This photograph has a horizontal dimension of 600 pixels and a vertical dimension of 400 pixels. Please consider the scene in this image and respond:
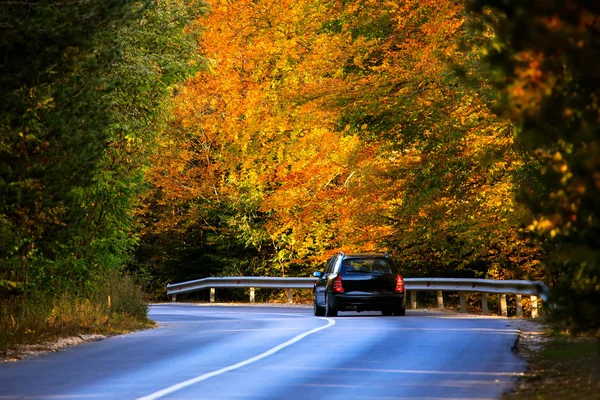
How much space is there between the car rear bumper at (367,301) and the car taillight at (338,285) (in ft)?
0.32

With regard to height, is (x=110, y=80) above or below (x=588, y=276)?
above

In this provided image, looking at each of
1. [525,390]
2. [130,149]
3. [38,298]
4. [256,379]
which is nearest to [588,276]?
[525,390]

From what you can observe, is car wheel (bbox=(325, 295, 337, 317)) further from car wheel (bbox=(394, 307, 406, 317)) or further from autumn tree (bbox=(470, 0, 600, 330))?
autumn tree (bbox=(470, 0, 600, 330))

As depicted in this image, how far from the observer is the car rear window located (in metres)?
30.4

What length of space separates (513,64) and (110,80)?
13.1 metres

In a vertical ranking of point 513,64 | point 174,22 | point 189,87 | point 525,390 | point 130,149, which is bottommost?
point 525,390

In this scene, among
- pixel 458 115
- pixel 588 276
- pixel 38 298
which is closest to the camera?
pixel 588 276

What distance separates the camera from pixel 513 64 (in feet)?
28.8

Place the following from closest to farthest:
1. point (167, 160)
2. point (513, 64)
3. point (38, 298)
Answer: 1. point (513, 64)
2. point (38, 298)
3. point (167, 160)

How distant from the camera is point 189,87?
48781 mm

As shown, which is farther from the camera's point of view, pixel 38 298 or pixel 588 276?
pixel 38 298

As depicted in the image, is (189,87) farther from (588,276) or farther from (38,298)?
(588,276)

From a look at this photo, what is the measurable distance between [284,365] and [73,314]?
313 inches

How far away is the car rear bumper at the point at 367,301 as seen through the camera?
30.0 metres
